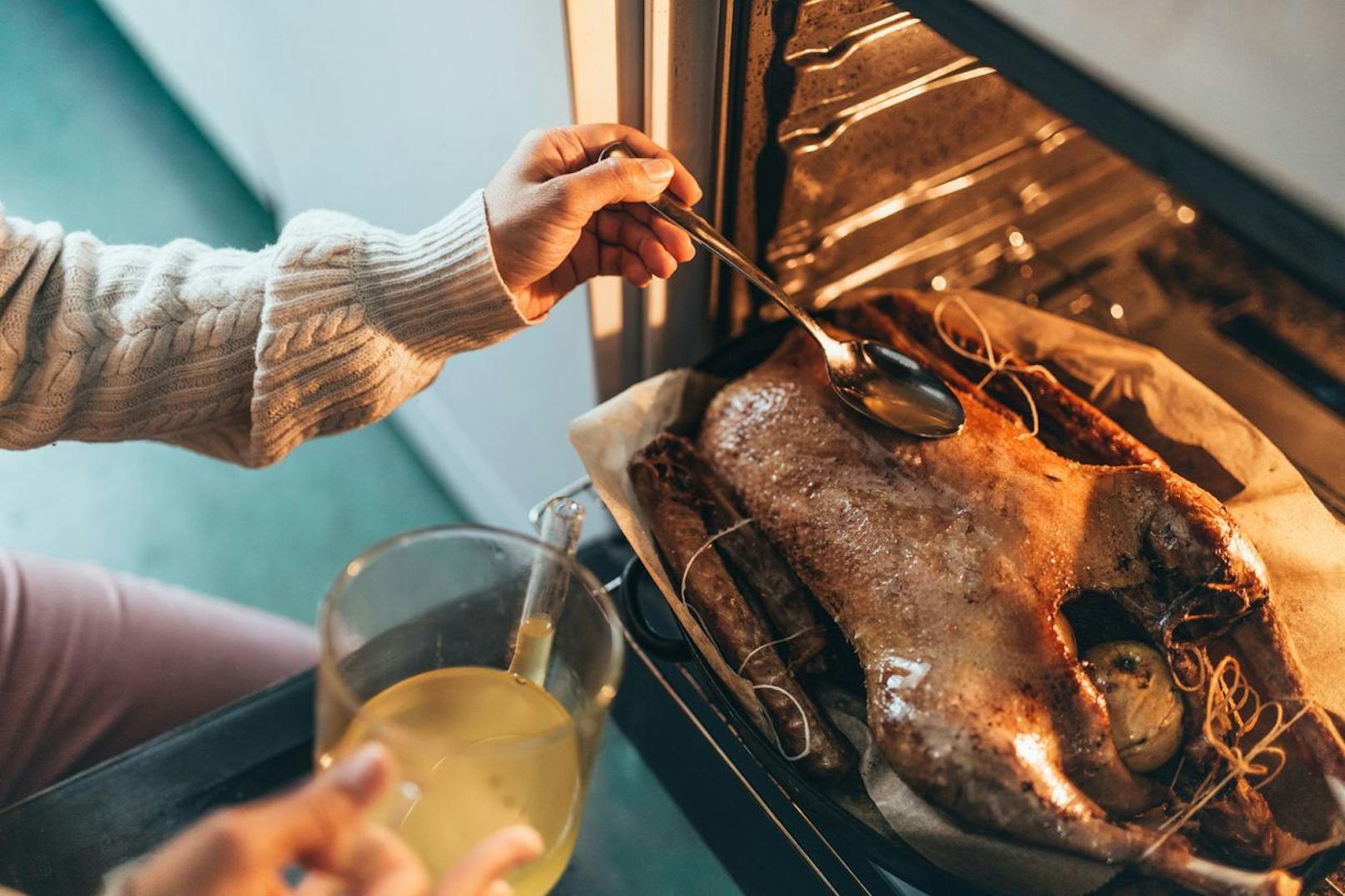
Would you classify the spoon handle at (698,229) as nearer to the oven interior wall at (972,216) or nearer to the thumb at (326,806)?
the oven interior wall at (972,216)

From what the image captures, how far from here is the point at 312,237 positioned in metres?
0.70

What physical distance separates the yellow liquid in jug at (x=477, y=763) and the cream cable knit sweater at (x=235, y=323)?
0.28 metres

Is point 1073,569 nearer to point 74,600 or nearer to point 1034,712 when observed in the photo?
point 1034,712

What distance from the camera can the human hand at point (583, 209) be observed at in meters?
0.62

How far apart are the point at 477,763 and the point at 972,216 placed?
0.79 metres

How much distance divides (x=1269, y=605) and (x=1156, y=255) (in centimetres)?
49

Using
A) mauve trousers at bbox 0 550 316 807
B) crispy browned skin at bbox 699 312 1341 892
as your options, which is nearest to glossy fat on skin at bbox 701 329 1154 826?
crispy browned skin at bbox 699 312 1341 892

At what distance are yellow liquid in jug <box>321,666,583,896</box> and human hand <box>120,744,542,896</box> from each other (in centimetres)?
2

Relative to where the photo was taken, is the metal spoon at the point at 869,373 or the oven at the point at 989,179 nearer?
the oven at the point at 989,179

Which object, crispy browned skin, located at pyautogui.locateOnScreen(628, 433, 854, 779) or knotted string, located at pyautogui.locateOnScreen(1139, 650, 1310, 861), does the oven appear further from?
knotted string, located at pyautogui.locateOnScreen(1139, 650, 1310, 861)

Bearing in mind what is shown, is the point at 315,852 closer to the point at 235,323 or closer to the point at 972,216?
the point at 235,323

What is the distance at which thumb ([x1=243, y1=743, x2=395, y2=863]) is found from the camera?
1.18 feet

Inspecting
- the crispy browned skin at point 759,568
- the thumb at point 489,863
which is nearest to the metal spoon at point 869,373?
the crispy browned skin at point 759,568

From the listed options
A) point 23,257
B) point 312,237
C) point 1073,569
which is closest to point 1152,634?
point 1073,569
